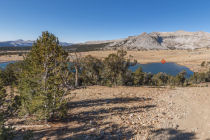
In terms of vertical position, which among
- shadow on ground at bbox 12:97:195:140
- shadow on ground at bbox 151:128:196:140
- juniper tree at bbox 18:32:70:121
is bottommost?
shadow on ground at bbox 151:128:196:140

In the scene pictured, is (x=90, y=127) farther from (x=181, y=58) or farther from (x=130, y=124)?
(x=181, y=58)

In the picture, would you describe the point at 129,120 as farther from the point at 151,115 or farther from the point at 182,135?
the point at 182,135

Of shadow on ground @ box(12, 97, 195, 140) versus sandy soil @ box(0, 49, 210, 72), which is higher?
sandy soil @ box(0, 49, 210, 72)

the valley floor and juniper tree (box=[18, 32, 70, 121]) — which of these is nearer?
the valley floor

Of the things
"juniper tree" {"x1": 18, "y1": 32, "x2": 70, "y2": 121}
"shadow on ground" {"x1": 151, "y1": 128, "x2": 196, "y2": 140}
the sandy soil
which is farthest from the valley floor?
the sandy soil

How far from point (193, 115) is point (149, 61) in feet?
406

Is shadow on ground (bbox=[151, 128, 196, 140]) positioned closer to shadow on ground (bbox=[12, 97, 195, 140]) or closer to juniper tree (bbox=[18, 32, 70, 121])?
shadow on ground (bbox=[12, 97, 195, 140])

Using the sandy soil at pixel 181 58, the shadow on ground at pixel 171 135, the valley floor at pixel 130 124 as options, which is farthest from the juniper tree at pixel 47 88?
the sandy soil at pixel 181 58

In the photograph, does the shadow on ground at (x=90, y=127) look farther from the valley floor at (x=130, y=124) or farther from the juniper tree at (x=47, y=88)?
the juniper tree at (x=47, y=88)

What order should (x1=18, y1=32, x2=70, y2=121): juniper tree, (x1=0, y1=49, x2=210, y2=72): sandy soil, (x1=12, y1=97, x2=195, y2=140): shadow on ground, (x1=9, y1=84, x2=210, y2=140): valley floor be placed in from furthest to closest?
1. (x1=0, y1=49, x2=210, y2=72): sandy soil
2. (x1=18, y1=32, x2=70, y2=121): juniper tree
3. (x1=9, y1=84, x2=210, y2=140): valley floor
4. (x1=12, y1=97, x2=195, y2=140): shadow on ground

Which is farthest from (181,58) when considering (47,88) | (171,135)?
(47,88)

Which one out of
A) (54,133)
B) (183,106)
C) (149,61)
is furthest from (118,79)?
(149,61)

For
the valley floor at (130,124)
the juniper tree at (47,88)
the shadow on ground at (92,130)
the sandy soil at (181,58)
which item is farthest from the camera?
the sandy soil at (181,58)

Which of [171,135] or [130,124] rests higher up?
[130,124]
